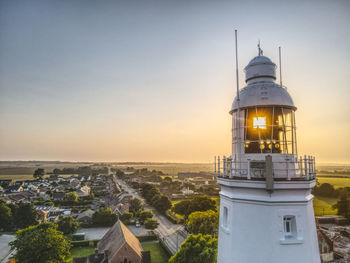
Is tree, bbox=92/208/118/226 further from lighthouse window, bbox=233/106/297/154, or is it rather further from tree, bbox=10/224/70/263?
lighthouse window, bbox=233/106/297/154

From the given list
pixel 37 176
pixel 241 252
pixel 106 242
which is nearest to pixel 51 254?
pixel 106 242

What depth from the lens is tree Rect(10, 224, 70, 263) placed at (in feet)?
75.9

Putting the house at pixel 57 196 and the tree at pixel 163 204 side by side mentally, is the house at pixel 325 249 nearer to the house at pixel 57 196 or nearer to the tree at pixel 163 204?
the tree at pixel 163 204

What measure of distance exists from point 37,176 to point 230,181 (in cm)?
15332

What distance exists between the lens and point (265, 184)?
5688 mm

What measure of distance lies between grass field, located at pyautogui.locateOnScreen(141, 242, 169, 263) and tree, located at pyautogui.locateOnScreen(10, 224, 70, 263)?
11657 mm

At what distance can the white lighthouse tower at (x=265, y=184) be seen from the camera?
18.5ft

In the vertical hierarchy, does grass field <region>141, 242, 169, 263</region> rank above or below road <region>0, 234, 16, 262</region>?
above

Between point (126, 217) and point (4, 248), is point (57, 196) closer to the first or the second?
point (126, 217)

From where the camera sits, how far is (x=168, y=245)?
3597 cm

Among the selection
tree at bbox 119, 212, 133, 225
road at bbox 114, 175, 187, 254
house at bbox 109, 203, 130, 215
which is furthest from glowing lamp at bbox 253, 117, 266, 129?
house at bbox 109, 203, 130, 215

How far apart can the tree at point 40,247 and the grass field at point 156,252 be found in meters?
11.7

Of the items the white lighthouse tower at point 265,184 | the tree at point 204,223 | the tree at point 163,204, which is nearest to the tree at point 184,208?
the tree at point 163,204

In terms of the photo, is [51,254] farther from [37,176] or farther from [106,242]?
[37,176]
